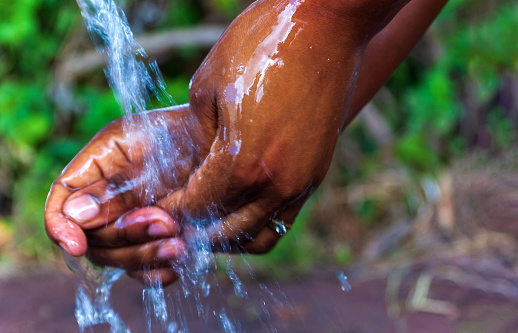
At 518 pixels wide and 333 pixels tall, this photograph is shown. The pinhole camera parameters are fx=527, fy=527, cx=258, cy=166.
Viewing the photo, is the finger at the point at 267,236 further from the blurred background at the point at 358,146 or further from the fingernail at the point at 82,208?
the blurred background at the point at 358,146

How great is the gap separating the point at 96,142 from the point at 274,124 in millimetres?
526

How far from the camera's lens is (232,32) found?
1176 millimetres

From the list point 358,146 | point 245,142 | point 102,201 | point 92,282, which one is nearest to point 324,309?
point 92,282

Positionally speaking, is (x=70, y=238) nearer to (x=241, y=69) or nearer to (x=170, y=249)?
(x=170, y=249)

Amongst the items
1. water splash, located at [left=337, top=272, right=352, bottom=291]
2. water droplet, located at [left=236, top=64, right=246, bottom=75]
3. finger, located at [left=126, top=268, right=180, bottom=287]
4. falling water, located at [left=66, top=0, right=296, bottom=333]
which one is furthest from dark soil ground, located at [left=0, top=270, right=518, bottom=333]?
water droplet, located at [left=236, top=64, right=246, bottom=75]

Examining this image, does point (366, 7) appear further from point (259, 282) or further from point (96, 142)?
point (259, 282)

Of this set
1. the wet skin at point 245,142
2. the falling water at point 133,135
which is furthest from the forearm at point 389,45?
the falling water at point 133,135

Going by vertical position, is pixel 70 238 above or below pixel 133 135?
below

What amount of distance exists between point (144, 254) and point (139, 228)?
9 centimetres

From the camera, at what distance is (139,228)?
1.28 meters

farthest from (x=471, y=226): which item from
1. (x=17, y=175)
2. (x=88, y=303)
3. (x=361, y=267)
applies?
(x=17, y=175)

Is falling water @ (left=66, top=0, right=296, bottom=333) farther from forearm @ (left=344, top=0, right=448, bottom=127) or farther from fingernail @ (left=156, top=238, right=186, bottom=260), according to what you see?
forearm @ (left=344, top=0, right=448, bottom=127)

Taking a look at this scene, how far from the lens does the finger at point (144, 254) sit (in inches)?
51.8

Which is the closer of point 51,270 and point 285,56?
point 285,56
